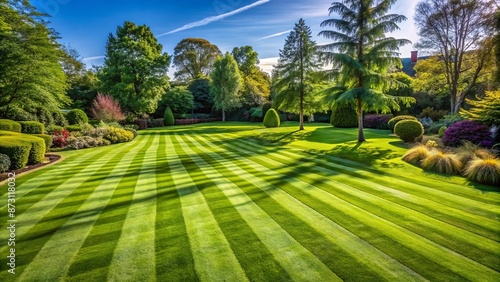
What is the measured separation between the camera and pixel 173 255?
325 centimetres

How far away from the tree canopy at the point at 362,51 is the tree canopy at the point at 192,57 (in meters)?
44.8

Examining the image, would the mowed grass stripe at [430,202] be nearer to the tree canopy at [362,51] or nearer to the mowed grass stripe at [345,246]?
the mowed grass stripe at [345,246]

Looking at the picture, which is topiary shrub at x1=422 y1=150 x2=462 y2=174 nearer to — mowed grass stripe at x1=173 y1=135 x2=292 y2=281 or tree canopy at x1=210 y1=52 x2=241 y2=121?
mowed grass stripe at x1=173 y1=135 x2=292 y2=281

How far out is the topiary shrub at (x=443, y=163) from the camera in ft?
24.4

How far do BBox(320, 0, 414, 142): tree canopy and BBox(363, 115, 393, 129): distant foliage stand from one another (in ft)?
33.0

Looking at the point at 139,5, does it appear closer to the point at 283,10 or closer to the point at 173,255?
the point at 283,10

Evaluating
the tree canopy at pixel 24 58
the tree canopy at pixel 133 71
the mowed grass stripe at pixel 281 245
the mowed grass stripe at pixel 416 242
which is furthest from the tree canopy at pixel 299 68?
the mowed grass stripe at pixel 281 245

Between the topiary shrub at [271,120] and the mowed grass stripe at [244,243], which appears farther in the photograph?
the topiary shrub at [271,120]

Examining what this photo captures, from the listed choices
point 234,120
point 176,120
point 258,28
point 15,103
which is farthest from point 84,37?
point 234,120

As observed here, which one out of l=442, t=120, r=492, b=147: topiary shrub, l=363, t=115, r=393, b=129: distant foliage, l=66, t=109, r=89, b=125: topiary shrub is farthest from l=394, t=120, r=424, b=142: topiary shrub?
l=66, t=109, r=89, b=125: topiary shrub

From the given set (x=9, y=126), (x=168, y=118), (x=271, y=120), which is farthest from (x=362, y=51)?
(x=168, y=118)

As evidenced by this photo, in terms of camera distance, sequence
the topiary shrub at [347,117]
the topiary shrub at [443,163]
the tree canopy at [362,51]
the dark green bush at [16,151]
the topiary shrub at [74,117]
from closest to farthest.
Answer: the topiary shrub at [443,163], the dark green bush at [16,151], the tree canopy at [362,51], the topiary shrub at [74,117], the topiary shrub at [347,117]

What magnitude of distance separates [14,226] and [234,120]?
39.4 m

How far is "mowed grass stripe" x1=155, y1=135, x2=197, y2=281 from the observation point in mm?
A: 2900
